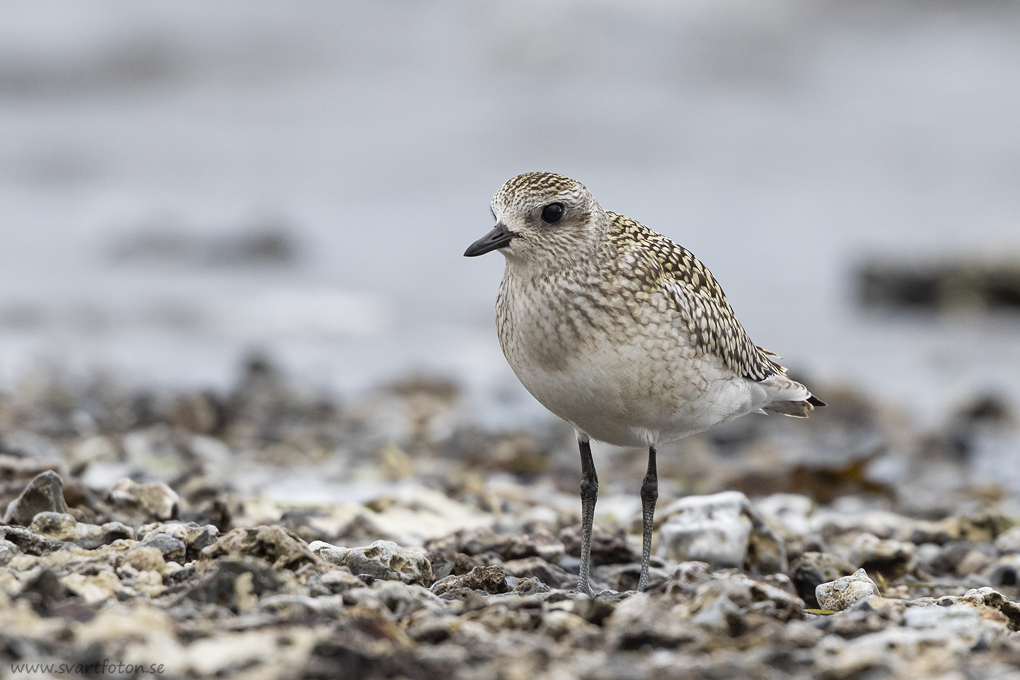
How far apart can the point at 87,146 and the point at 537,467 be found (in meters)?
21.1

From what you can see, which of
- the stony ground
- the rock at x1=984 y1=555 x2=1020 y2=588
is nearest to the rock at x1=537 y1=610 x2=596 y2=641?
the stony ground

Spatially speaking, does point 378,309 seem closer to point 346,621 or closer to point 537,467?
point 537,467

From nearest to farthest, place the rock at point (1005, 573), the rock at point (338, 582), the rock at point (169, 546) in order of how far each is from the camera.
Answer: the rock at point (338, 582), the rock at point (169, 546), the rock at point (1005, 573)

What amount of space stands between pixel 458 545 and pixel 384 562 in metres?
0.96

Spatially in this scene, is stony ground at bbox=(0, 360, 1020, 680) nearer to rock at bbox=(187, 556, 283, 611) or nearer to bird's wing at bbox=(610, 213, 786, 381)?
rock at bbox=(187, 556, 283, 611)

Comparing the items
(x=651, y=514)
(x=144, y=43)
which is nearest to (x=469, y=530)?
(x=651, y=514)

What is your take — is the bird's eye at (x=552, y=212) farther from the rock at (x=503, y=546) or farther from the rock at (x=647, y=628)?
the rock at (x=647, y=628)

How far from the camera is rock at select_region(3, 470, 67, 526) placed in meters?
4.30

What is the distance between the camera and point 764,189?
2206cm

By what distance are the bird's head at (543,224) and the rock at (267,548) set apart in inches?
53.0

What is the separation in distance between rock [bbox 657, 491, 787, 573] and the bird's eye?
1.55 meters

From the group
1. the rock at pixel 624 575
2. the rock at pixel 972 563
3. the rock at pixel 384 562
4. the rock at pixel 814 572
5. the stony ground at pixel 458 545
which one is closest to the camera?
the stony ground at pixel 458 545

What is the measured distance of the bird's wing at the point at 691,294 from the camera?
4.56 metres

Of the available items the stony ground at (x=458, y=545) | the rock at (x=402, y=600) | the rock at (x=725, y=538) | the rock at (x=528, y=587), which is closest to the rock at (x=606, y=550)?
the stony ground at (x=458, y=545)
